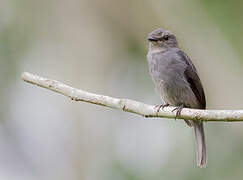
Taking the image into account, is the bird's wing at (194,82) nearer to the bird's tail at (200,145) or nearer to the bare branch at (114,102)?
the bird's tail at (200,145)

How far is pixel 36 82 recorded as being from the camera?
548 centimetres

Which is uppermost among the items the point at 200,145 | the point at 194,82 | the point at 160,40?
the point at 160,40

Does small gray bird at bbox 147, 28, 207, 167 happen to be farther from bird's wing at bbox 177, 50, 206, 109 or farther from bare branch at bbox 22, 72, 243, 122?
bare branch at bbox 22, 72, 243, 122

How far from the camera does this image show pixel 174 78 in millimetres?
6512

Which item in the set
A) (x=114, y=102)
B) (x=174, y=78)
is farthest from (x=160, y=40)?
(x=114, y=102)

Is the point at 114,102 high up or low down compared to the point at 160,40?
down

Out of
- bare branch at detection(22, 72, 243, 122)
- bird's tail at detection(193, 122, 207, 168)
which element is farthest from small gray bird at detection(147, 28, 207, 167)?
bare branch at detection(22, 72, 243, 122)

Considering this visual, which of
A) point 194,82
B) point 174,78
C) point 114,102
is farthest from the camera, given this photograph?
point 194,82

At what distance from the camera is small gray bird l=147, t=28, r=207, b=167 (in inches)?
256

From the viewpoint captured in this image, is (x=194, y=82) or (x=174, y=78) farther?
(x=194, y=82)

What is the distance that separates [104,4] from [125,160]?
2608mm

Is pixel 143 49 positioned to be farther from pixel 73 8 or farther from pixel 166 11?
pixel 73 8

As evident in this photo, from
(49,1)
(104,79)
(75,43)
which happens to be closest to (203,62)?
(104,79)

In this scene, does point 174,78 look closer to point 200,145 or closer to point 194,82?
point 194,82
